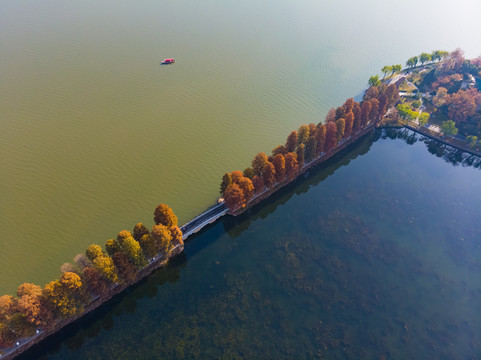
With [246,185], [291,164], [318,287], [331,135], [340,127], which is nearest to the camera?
[318,287]

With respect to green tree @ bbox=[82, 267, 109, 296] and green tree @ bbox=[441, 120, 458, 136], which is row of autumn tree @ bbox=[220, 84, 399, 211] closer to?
green tree @ bbox=[441, 120, 458, 136]

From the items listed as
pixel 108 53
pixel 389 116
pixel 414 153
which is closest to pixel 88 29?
pixel 108 53

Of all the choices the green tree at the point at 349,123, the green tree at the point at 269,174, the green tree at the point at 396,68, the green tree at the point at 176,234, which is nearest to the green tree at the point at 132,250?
the green tree at the point at 176,234

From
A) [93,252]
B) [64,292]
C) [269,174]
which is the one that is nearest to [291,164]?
[269,174]

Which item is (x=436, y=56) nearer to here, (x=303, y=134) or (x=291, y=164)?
(x=303, y=134)

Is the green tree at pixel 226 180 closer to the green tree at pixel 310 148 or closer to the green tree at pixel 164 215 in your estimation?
the green tree at pixel 164 215

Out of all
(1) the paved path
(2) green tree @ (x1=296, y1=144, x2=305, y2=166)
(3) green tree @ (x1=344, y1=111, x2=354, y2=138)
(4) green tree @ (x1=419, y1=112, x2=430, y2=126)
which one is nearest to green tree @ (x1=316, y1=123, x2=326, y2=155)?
(2) green tree @ (x1=296, y1=144, x2=305, y2=166)

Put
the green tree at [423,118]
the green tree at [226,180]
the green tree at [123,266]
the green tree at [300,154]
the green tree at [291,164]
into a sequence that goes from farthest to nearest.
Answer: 1. the green tree at [423,118]
2. the green tree at [300,154]
3. the green tree at [291,164]
4. the green tree at [226,180]
5. the green tree at [123,266]
